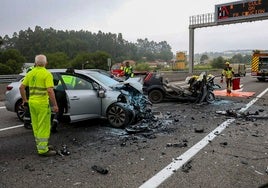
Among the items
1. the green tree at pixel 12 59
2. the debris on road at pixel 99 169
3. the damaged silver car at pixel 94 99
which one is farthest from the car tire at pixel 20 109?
the green tree at pixel 12 59

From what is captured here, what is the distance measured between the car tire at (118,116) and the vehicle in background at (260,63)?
2639 centimetres

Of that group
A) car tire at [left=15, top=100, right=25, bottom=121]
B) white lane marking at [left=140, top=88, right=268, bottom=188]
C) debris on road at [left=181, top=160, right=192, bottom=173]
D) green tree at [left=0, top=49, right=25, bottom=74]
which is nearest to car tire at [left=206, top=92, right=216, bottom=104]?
white lane marking at [left=140, top=88, right=268, bottom=188]

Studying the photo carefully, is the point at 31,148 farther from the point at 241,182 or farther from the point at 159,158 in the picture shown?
the point at 241,182

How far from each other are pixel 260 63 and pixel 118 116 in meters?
26.8

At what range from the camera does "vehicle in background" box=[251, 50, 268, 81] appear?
31.5 metres

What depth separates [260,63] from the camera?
3188cm

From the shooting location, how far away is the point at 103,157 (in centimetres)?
576

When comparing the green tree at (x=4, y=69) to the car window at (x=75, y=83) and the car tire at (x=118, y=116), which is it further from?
the car tire at (x=118, y=116)

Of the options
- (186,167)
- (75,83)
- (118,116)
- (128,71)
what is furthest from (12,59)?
(186,167)

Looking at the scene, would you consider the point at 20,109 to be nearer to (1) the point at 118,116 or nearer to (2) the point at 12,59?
(1) the point at 118,116

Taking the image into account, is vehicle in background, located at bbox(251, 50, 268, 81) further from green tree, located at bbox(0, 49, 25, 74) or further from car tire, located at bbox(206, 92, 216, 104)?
green tree, located at bbox(0, 49, 25, 74)

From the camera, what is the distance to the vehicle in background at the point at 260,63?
103 ft

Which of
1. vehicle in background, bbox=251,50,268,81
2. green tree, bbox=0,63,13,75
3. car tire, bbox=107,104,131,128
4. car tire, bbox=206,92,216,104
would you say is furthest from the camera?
green tree, bbox=0,63,13,75

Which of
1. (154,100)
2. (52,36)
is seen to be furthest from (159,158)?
(52,36)
